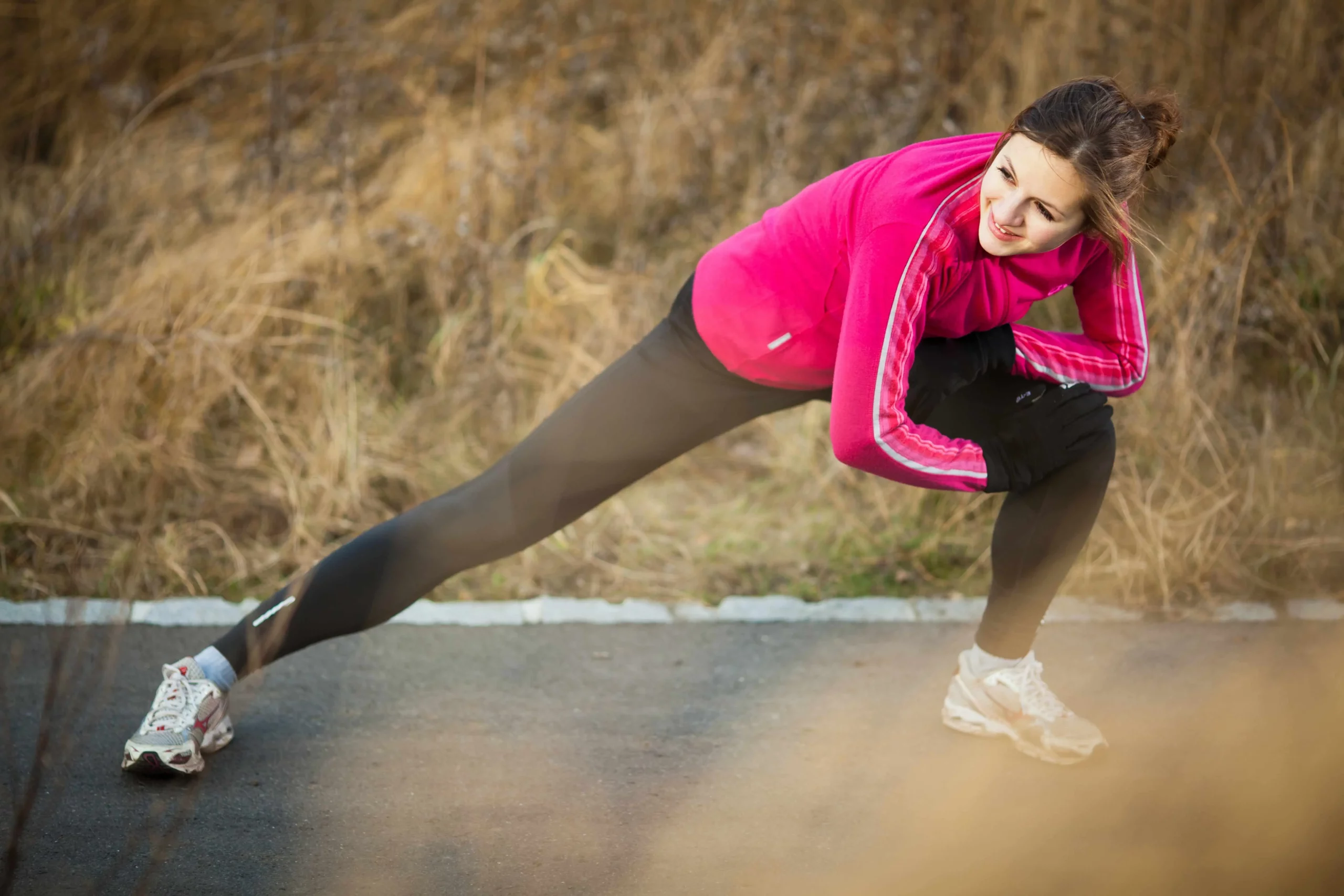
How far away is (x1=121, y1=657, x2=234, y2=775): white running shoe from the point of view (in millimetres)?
2682

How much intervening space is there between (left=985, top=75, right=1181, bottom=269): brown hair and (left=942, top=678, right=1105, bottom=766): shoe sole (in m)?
1.31

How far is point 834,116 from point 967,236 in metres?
3.90

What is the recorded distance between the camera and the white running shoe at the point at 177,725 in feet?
8.80

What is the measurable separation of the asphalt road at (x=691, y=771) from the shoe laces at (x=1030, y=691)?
123 mm

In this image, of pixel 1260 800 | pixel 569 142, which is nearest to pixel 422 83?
pixel 569 142

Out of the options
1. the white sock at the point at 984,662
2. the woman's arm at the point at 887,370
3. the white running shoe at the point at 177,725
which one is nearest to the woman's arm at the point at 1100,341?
the woman's arm at the point at 887,370

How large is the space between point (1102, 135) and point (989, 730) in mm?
1533

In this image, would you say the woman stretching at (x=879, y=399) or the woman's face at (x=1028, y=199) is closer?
the woman's face at (x=1028, y=199)

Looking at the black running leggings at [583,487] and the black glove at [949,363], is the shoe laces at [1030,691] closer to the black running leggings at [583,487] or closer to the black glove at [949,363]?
the black running leggings at [583,487]

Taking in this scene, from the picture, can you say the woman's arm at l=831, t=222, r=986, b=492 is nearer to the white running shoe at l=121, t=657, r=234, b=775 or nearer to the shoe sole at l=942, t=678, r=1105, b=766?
the shoe sole at l=942, t=678, r=1105, b=766

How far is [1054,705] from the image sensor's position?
Result: 9.61 feet

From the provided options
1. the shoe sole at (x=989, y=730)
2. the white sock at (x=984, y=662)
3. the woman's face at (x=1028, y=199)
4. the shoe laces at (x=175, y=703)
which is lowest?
the shoe sole at (x=989, y=730)

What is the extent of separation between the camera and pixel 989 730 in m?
2.99

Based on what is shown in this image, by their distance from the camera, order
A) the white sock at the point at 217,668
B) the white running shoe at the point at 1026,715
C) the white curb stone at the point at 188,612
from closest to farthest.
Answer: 1. the white sock at the point at 217,668
2. the white running shoe at the point at 1026,715
3. the white curb stone at the point at 188,612
